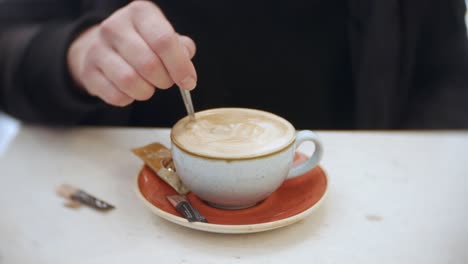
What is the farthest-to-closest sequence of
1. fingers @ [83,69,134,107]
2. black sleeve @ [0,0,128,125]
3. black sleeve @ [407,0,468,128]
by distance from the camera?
black sleeve @ [407,0,468,128], black sleeve @ [0,0,128,125], fingers @ [83,69,134,107]

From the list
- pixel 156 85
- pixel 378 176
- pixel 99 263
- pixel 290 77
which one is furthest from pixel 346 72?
pixel 99 263

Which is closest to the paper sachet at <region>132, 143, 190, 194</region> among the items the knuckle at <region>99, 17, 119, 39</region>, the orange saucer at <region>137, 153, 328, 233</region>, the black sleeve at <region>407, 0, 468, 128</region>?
the orange saucer at <region>137, 153, 328, 233</region>

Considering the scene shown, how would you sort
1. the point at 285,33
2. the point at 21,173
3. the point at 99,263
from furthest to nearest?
the point at 285,33, the point at 21,173, the point at 99,263

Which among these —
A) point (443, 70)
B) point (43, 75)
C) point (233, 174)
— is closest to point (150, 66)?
point (233, 174)

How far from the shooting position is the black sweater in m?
0.62

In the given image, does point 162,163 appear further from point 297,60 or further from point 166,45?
point 297,60

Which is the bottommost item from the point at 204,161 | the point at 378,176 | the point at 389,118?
the point at 389,118

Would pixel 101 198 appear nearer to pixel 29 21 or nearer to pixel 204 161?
pixel 204 161

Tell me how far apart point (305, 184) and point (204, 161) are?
4.7 inches

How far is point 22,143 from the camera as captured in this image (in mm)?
555

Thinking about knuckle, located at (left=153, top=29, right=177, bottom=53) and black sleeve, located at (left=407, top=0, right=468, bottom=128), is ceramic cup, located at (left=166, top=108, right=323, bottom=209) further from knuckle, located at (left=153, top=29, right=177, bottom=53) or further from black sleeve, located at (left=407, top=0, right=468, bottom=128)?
black sleeve, located at (left=407, top=0, right=468, bottom=128)

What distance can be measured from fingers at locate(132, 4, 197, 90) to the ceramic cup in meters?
0.05

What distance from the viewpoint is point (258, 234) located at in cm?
38

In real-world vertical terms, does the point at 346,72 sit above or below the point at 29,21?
below
